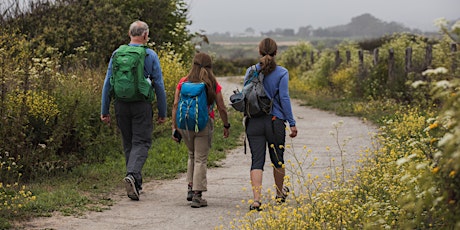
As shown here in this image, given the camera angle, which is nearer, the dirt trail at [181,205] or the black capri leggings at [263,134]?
the dirt trail at [181,205]

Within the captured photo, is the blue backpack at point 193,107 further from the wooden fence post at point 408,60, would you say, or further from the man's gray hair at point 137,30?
the wooden fence post at point 408,60

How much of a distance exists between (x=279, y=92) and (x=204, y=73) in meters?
0.92

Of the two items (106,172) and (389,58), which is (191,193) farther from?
(389,58)

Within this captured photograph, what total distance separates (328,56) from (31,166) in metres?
22.3

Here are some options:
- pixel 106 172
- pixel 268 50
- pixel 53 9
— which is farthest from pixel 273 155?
pixel 53 9

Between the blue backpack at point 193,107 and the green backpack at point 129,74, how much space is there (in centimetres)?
54

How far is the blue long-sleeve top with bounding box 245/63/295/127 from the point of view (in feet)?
25.7

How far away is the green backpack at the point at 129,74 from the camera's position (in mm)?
8234

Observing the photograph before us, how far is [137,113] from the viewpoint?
339 inches

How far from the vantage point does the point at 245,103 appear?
7.86 meters

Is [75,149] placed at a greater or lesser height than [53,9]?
lesser

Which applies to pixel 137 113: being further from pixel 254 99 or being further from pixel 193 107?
pixel 254 99

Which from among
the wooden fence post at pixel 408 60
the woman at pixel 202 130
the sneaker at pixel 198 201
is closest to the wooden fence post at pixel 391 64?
the wooden fence post at pixel 408 60

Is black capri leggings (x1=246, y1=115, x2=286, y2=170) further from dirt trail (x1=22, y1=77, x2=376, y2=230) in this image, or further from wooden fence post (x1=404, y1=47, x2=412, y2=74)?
wooden fence post (x1=404, y1=47, x2=412, y2=74)
